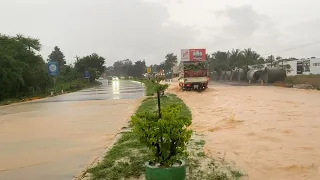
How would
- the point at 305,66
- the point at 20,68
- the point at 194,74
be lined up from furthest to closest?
the point at 305,66 → the point at 20,68 → the point at 194,74

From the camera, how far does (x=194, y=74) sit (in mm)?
29812

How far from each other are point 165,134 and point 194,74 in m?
25.5

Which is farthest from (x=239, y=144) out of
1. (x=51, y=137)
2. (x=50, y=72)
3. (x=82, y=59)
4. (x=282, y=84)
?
(x=82, y=59)

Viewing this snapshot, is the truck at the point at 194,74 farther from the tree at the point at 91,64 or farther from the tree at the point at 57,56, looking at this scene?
the tree at the point at 57,56

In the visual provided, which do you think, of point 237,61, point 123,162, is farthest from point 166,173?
point 237,61

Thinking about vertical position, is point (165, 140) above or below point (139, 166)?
above

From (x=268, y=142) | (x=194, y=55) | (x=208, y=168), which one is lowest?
(x=268, y=142)

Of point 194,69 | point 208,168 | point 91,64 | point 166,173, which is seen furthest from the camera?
point 91,64

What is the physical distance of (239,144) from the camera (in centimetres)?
879

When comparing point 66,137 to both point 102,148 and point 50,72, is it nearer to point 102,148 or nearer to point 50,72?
point 102,148

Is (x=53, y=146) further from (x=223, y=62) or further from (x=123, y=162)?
(x=223, y=62)

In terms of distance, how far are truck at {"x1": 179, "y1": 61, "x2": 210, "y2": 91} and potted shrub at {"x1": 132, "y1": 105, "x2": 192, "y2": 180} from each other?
2461 centimetres

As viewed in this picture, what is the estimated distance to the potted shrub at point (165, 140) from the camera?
4.59 metres

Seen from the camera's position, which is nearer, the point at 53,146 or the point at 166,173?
the point at 166,173
